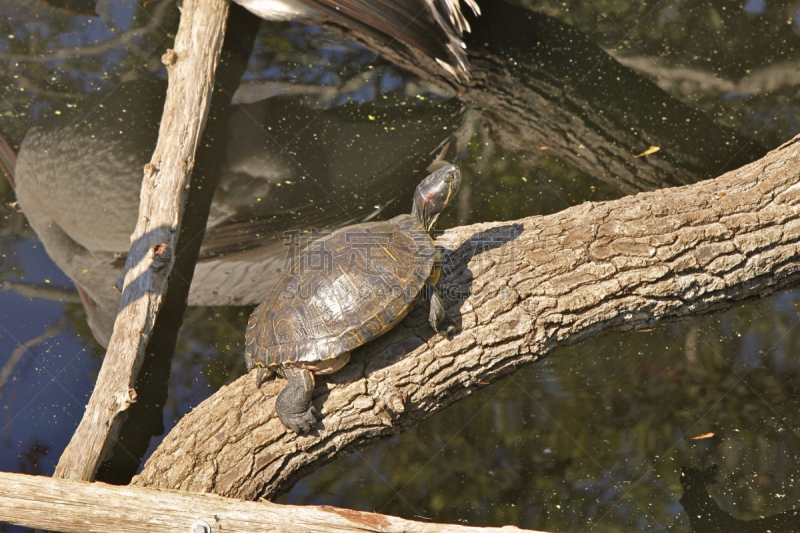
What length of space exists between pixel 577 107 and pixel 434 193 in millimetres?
2647

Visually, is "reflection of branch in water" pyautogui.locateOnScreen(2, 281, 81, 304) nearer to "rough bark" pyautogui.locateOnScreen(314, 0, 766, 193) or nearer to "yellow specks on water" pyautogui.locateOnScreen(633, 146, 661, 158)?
"rough bark" pyautogui.locateOnScreen(314, 0, 766, 193)

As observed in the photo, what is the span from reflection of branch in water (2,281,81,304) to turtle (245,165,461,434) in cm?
193

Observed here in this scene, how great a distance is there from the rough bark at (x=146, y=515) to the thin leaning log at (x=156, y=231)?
533 millimetres

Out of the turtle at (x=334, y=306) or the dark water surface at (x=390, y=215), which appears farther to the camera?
the dark water surface at (x=390, y=215)

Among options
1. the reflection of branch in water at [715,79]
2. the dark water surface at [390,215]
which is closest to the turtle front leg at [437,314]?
the dark water surface at [390,215]

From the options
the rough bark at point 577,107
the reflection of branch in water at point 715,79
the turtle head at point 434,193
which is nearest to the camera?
the turtle head at point 434,193

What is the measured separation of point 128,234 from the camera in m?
4.71

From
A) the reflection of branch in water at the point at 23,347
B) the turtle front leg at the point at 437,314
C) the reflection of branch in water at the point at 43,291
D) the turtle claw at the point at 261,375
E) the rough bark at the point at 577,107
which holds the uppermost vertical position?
the rough bark at the point at 577,107

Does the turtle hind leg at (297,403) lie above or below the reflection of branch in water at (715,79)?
below

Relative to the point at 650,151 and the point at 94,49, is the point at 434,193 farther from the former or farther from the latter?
the point at 94,49

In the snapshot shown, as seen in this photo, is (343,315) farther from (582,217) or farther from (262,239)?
(262,239)

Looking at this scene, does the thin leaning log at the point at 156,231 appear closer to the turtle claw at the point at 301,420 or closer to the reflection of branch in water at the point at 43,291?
the reflection of branch in water at the point at 43,291

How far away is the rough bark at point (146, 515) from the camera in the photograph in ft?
9.05

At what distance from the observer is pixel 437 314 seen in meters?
3.20
